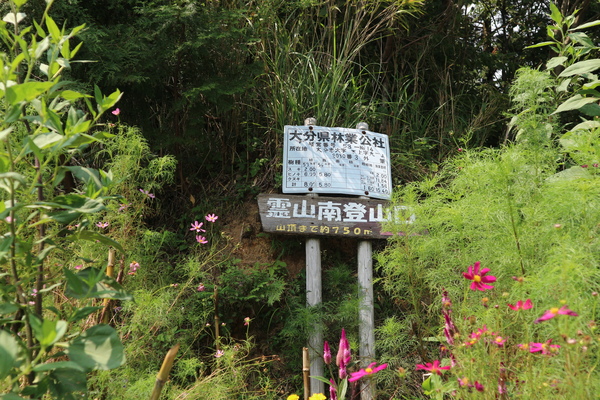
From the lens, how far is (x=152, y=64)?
10.4 ft

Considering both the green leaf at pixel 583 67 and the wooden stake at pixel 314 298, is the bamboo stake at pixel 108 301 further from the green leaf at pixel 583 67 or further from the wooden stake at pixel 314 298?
the green leaf at pixel 583 67

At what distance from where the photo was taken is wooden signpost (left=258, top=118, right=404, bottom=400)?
3018 millimetres

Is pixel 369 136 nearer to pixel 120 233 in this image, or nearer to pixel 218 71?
pixel 218 71

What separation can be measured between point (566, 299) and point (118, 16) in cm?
324

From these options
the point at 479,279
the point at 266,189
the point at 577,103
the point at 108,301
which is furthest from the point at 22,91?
the point at 266,189

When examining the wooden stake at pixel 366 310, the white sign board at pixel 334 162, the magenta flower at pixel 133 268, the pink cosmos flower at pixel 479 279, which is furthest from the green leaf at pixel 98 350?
the white sign board at pixel 334 162

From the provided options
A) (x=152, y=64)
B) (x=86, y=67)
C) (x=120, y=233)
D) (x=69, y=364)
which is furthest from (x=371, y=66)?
(x=69, y=364)

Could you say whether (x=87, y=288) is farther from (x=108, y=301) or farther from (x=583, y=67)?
(x=583, y=67)

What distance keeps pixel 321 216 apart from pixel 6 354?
2.38m

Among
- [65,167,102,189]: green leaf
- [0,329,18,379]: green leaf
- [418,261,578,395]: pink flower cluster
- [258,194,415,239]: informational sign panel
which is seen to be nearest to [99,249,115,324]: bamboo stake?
[65,167,102,189]: green leaf

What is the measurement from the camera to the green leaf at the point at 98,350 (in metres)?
0.89

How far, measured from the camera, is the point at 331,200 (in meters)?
3.18

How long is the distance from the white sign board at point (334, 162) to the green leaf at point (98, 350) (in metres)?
2.28

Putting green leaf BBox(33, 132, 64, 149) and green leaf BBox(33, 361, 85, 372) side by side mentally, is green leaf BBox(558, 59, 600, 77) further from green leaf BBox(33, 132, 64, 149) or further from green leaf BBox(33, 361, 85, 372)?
green leaf BBox(33, 361, 85, 372)
